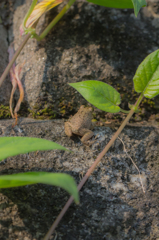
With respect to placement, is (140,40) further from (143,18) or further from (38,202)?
(38,202)

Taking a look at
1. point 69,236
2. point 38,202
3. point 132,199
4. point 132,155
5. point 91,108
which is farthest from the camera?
point 91,108

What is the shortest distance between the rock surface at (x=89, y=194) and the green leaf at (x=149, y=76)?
59 centimetres

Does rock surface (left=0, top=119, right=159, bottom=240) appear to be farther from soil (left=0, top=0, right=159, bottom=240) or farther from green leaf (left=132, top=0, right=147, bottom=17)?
green leaf (left=132, top=0, right=147, bottom=17)

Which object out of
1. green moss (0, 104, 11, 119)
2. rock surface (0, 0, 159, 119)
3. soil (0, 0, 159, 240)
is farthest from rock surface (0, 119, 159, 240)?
rock surface (0, 0, 159, 119)

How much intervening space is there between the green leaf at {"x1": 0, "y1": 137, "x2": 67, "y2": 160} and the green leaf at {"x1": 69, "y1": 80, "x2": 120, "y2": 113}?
2.12 feet

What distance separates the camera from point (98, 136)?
2105mm

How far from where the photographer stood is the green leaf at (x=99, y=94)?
169 centimetres

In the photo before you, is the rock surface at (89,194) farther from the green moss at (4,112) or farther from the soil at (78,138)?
the green moss at (4,112)

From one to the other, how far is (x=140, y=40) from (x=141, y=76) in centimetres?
104

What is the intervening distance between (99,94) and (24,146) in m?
0.84

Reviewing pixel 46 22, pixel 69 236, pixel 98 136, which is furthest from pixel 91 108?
pixel 69 236

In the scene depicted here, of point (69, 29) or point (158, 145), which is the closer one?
point (158, 145)

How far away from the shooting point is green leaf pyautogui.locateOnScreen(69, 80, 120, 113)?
1.69 m

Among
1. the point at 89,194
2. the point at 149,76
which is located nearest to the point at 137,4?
the point at 149,76
